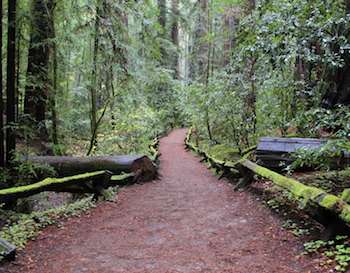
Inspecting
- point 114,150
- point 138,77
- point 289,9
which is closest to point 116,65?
point 138,77

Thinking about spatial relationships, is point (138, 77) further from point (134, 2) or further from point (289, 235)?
point (289, 235)

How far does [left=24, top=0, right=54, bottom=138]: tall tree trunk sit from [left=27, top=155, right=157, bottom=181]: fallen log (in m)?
1.02

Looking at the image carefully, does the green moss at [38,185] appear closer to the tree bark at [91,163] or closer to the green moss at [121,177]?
the green moss at [121,177]

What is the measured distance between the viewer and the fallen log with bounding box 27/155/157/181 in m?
10.3

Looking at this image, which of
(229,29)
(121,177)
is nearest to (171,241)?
(121,177)

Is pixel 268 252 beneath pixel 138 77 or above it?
beneath

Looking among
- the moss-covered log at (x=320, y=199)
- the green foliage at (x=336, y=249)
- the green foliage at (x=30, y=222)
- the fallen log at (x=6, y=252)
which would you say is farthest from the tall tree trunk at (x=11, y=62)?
the green foliage at (x=336, y=249)

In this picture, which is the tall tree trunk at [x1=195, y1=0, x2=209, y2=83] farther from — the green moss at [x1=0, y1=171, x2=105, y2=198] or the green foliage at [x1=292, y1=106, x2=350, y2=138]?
the green moss at [x1=0, y1=171, x2=105, y2=198]

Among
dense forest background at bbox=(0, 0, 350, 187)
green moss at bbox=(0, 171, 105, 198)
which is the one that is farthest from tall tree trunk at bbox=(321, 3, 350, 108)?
green moss at bbox=(0, 171, 105, 198)

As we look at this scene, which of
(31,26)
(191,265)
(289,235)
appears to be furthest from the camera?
(31,26)

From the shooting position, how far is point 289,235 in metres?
5.39

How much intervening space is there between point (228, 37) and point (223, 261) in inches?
725

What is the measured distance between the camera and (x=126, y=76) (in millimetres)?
14227

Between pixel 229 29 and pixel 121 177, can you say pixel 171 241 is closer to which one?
pixel 121 177
